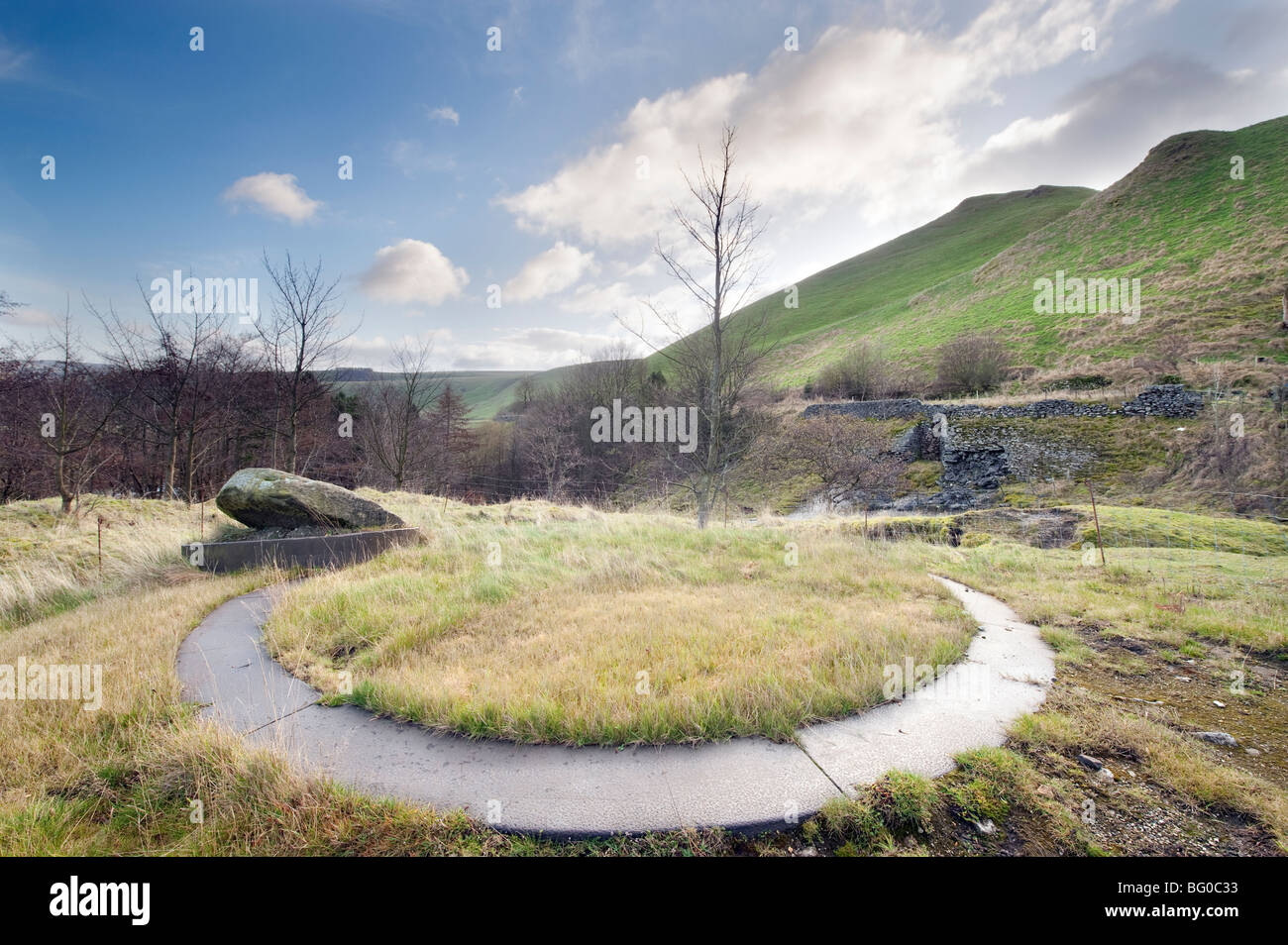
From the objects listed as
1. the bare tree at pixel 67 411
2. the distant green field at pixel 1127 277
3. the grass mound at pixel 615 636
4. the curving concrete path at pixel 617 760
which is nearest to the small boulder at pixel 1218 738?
the curving concrete path at pixel 617 760

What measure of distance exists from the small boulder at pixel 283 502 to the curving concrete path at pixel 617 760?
15.8 feet

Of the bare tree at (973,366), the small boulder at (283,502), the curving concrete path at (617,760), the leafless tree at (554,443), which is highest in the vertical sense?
the bare tree at (973,366)

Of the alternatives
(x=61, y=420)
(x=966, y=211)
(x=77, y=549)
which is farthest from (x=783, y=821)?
(x=966, y=211)

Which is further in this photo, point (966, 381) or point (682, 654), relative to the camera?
point (966, 381)

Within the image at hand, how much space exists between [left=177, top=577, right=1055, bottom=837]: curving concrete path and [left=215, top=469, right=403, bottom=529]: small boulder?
4826mm

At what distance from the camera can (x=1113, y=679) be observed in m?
3.91

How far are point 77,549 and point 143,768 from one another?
26.5 ft

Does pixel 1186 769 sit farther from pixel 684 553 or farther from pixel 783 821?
pixel 684 553

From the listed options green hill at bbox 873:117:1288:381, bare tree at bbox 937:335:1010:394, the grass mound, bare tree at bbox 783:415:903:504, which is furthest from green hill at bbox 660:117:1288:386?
the grass mound

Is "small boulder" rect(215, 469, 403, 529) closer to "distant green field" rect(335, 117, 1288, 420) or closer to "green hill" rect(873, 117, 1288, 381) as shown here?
"distant green field" rect(335, 117, 1288, 420)

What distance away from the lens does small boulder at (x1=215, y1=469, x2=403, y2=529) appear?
7.98m

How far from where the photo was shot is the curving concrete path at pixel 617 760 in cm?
226

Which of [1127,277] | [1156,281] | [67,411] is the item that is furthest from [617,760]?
[1127,277]

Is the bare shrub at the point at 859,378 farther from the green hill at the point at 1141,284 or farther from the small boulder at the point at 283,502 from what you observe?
the small boulder at the point at 283,502
